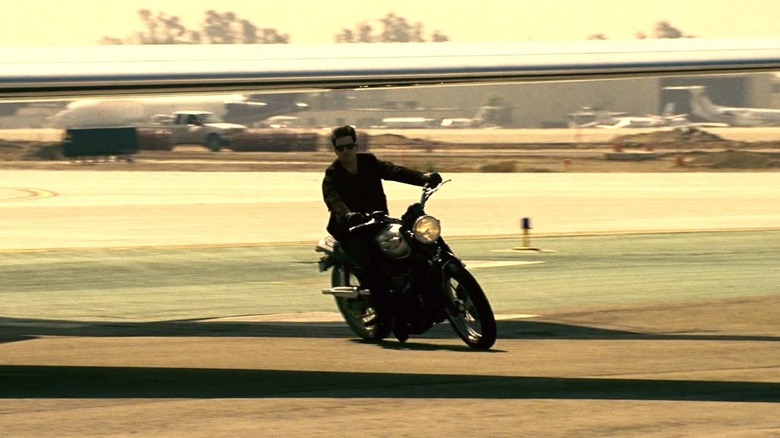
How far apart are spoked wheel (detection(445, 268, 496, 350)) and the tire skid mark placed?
34.9m

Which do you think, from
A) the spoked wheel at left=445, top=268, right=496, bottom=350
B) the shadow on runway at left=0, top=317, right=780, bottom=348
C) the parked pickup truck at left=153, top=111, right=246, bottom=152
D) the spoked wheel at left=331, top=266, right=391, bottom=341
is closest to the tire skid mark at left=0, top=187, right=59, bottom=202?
the parked pickup truck at left=153, top=111, right=246, bottom=152

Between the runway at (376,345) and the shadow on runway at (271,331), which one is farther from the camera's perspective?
the shadow on runway at (271,331)

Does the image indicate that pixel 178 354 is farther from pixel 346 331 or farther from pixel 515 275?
pixel 515 275

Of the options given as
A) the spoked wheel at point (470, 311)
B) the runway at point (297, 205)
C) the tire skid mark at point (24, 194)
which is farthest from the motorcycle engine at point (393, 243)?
the tire skid mark at point (24, 194)

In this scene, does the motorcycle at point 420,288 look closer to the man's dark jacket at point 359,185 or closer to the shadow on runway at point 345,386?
the man's dark jacket at point 359,185

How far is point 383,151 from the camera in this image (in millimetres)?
88062

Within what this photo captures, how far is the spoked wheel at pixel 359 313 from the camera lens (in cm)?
1393

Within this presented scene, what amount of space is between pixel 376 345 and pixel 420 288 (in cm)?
66

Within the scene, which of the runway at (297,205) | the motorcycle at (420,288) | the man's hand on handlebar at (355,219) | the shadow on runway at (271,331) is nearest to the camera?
the motorcycle at (420,288)

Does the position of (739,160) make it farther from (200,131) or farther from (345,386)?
(345,386)

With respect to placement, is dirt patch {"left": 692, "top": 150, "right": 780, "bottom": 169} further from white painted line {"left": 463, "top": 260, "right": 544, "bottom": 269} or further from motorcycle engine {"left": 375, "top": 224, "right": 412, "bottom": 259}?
motorcycle engine {"left": 375, "top": 224, "right": 412, "bottom": 259}

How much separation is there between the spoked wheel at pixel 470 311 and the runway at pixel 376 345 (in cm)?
15

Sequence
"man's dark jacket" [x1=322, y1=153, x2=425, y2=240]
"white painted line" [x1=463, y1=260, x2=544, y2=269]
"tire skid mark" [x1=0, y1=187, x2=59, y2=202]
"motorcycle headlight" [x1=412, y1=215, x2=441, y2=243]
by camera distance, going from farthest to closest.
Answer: "tire skid mark" [x1=0, y1=187, x2=59, y2=202], "white painted line" [x1=463, y1=260, x2=544, y2=269], "man's dark jacket" [x1=322, y1=153, x2=425, y2=240], "motorcycle headlight" [x1=412, y1=215, x2=441, y2=243]

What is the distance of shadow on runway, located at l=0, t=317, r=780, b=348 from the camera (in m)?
14.2
